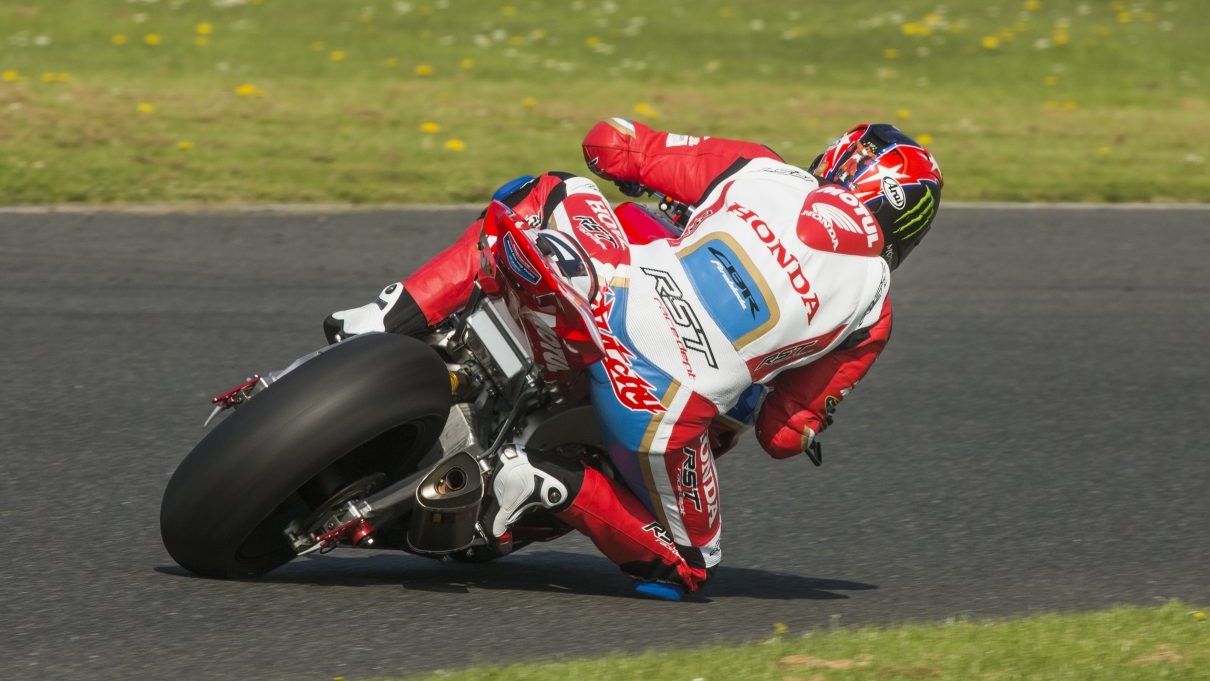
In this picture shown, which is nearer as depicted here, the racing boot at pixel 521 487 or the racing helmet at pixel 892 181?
the racing boot at pixel 521 487

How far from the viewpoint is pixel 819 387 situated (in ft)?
14.9

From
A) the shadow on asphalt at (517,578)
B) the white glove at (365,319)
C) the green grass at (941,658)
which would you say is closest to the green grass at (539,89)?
the shadow on asphalt at (517,578)

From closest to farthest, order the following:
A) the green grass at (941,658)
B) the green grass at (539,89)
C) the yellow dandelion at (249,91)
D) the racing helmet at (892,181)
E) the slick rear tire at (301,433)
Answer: the green grass at (941,658)
the slick rear tire at (301,433)
the racing helmet at (892,181)
the green grass at (539,89)
the yellow dandelion at (249,91)

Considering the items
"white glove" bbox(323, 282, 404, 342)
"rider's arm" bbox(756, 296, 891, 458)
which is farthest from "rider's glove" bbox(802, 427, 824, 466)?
"white glove" bbox(323, 282, 404, 342)

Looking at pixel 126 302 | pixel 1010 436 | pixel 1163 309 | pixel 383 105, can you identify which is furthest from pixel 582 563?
Result: pixel 383 105

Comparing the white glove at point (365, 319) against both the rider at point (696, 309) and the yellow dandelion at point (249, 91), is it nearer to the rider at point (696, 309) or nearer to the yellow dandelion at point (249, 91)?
the rider at point (696, 309)

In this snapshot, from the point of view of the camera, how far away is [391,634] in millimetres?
4188

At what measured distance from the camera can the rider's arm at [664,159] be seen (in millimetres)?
4684

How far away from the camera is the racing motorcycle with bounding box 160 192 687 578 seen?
4.03m

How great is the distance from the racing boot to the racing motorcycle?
0.03 meters

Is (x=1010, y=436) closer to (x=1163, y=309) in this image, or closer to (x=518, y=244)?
(x=1163, y=309)

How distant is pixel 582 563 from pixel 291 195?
16.9 ft

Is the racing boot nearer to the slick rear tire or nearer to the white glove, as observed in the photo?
the slick rear tire

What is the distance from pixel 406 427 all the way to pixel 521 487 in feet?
1.08
